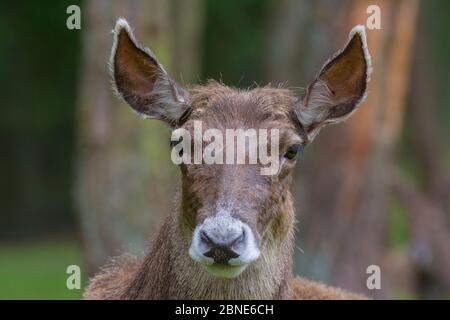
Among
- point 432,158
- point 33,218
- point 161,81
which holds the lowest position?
point 33,218

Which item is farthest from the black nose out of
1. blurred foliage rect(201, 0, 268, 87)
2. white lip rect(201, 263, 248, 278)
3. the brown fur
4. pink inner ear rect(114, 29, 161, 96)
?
blurred foliage rect(201, 0, 268, 87)

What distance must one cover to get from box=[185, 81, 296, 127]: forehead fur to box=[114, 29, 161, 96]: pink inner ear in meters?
0.37

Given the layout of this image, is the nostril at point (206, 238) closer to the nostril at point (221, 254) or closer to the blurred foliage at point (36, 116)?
the nostril at point (221, 254)

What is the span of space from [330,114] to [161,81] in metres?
1.44

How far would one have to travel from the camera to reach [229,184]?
7.83 m

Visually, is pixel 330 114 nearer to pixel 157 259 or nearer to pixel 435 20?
pixel 157 259

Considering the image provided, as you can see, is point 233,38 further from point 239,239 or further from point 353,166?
point 239,239

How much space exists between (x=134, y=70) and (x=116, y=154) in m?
7.66

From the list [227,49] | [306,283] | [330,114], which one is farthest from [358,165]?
[227,49]

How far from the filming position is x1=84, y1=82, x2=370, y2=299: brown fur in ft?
26.0

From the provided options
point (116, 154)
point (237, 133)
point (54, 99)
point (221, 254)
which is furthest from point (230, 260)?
point (54, 99)

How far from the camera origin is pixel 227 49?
39.0 metres

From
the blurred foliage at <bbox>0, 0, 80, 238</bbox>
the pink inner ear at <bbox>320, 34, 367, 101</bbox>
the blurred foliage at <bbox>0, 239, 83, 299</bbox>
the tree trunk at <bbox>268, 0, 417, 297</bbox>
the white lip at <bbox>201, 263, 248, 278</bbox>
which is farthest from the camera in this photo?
the blurred foliage at <bbox>0, 0, 80, 238</bbox>

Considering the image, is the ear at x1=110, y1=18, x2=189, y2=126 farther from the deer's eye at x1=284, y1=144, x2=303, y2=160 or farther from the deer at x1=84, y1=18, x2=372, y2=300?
the deer's eye at x1=284, y1=144, x2=303, y2=160
